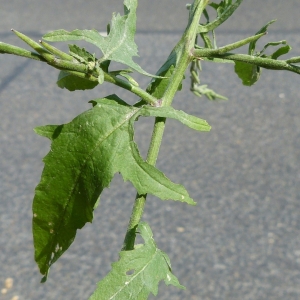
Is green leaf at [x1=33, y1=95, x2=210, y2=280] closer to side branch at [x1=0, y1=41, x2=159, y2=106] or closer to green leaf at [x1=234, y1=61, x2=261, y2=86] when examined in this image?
side branch at [x1=0, y1=41, x2=159, y2=106]

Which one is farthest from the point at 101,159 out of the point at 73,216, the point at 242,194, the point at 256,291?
the point at 242,194

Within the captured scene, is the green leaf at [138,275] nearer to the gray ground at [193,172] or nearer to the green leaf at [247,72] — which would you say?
the green leaf at [247,72]

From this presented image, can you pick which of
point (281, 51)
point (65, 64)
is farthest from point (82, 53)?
point (281, 51)

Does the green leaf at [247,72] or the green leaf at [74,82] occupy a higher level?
the green leaf at [247,72]

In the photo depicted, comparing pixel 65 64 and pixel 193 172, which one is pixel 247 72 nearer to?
pixel 65 64

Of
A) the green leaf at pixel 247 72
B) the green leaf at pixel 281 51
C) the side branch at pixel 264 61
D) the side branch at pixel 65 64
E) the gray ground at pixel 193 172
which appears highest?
the green leaf at pixel 281 51

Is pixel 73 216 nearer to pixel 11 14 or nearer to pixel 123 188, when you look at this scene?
pixel 123 188

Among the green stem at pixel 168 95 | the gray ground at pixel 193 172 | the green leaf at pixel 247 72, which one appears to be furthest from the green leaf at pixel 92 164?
the gray ground at pixel 193 172
